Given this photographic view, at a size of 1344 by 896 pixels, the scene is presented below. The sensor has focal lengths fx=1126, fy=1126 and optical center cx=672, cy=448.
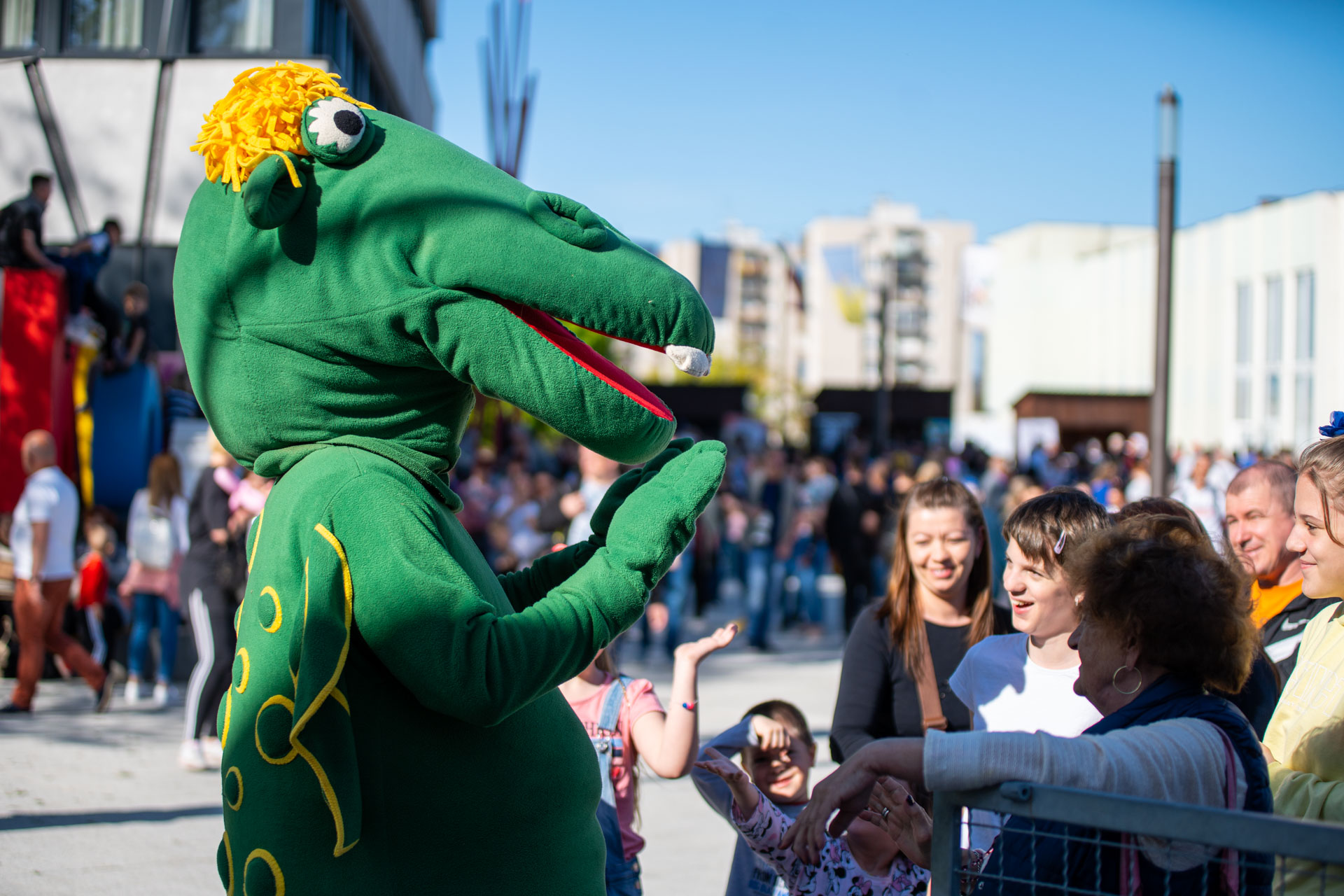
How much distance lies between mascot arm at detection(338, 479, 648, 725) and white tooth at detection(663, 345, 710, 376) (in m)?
0.36

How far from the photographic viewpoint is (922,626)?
338 centimetres

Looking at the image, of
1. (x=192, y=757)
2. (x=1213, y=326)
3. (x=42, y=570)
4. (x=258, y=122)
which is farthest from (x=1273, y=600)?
(x=1213, y=326)

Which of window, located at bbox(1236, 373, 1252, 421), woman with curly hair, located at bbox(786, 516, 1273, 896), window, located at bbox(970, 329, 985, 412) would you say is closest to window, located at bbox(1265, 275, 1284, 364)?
window, located at bbox(1236, 373, 1252, 421)

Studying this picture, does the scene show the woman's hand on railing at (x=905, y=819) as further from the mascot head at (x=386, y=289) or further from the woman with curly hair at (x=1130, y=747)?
the mascot head at (x=386, y=289)

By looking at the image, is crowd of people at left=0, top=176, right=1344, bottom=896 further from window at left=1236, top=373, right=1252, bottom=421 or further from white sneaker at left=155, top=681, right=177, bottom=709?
window at left=1236, top=373, right=1252, bottom=421

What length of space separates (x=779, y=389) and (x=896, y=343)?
27002mm

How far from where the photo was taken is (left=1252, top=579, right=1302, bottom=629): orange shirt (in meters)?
3.60

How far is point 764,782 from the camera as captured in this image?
9.86 ft

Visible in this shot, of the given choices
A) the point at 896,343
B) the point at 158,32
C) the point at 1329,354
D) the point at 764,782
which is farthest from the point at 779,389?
the point at 764,782

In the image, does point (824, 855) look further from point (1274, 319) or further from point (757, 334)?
point (757, 334)

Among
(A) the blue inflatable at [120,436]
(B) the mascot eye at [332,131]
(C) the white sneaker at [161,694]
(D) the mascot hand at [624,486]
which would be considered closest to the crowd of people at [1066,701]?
(D) the mascot hand at [624,486]

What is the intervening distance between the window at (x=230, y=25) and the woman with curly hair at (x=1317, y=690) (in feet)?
41.9

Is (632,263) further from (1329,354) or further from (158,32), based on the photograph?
(1329,354)

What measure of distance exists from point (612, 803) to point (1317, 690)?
1.75 m
